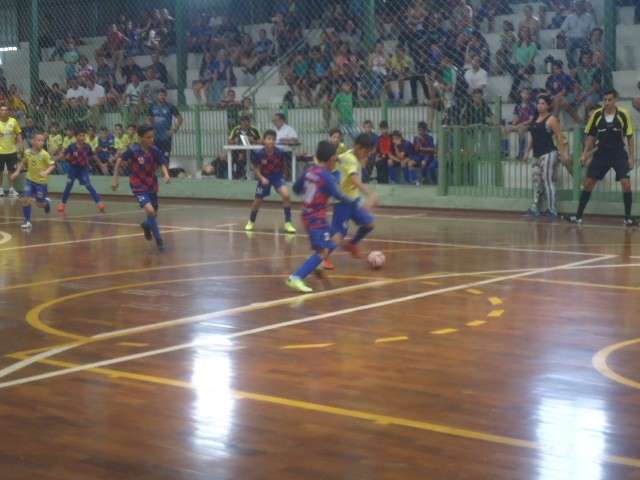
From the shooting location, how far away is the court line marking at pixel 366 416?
19.7 ft

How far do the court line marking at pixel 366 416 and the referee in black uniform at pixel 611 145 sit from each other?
11595 millimetres

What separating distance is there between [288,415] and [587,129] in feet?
40.4

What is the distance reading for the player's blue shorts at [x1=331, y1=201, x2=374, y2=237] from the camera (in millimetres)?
13031

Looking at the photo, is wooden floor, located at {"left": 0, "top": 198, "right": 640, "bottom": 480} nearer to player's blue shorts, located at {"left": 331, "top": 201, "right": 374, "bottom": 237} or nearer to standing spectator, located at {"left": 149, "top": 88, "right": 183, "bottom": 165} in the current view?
player's blue shorts, located at {"left": 331, "top": 201, "right": 374, "bottom": 237}

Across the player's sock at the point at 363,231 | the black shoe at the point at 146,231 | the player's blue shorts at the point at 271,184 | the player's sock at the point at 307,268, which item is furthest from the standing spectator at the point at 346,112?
the player's sock at the point at 307,268

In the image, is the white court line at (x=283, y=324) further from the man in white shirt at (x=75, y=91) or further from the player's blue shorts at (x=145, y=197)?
the man in white shirt at (x=75, y=91)

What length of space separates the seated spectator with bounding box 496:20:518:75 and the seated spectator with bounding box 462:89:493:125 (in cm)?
148

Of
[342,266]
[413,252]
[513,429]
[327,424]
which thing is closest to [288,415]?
[327,424]

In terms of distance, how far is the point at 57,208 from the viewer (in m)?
23.6

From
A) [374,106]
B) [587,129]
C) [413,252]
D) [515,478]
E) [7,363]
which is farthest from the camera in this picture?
[374,106]

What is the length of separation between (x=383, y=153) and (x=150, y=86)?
8784mm

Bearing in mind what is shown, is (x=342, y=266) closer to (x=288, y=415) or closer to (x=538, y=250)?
(x=538, y=250)

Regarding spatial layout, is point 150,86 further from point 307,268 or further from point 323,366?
point 323,366

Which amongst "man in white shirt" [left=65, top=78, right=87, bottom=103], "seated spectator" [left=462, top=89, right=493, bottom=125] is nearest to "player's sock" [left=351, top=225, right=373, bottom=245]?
"seated spectator" [left=462, top=89, right=493, bottom=125]
